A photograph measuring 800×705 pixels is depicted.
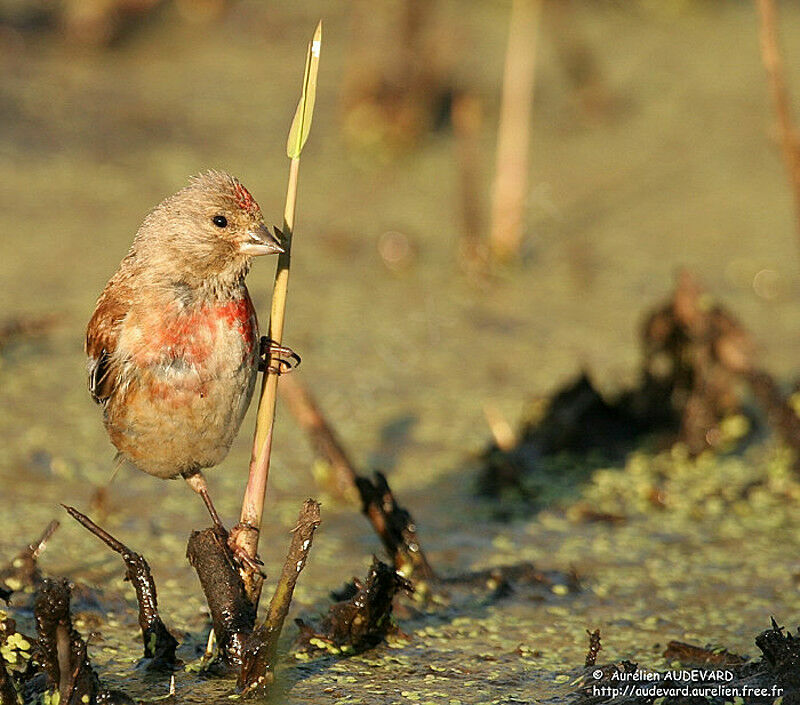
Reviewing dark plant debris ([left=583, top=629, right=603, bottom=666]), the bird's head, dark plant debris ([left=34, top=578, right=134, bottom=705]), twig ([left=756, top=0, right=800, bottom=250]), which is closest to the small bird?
the bird's head

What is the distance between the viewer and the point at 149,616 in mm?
3645

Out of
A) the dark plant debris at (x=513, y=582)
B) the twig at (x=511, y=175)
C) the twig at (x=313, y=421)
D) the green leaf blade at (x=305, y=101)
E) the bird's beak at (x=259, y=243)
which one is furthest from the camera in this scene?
the twig at (x=511, y=175)

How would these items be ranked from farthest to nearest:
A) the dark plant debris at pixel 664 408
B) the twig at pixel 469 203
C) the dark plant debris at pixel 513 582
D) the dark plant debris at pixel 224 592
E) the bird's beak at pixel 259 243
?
the twig at pixel 469 203 < the dark plant debris at pixel 664 408 < the dark plant debris at pixel 513 582 < the dark plant debris at pixel 224 592 < the bird's beak at pixel 259 243

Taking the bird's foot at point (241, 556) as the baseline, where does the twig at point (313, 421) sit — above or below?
above

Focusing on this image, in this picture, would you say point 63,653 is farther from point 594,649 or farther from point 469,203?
point 469,203

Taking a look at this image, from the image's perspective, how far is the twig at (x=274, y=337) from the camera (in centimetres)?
316

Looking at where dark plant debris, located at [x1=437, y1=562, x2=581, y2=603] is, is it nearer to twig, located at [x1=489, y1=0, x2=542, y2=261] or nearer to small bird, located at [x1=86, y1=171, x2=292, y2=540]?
small bird, located at [x1=86, y1=171, x2=292, y2=540]

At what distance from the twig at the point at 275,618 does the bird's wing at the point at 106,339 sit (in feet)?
2.13

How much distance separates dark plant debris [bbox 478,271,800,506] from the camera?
5.34 m

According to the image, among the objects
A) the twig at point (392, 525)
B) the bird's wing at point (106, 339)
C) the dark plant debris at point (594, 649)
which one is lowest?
the dark plant debris at point (594, 649)

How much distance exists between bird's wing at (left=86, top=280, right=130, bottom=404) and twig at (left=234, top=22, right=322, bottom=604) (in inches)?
17.4

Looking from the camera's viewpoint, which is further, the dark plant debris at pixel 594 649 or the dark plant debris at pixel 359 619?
the dark plant debris at pixel 359 619

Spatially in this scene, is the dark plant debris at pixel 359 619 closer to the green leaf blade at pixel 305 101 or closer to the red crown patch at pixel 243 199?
the red crown patch at pixel 243 199

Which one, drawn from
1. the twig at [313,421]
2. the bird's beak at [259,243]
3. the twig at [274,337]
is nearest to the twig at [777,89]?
the twig at [313,421]
